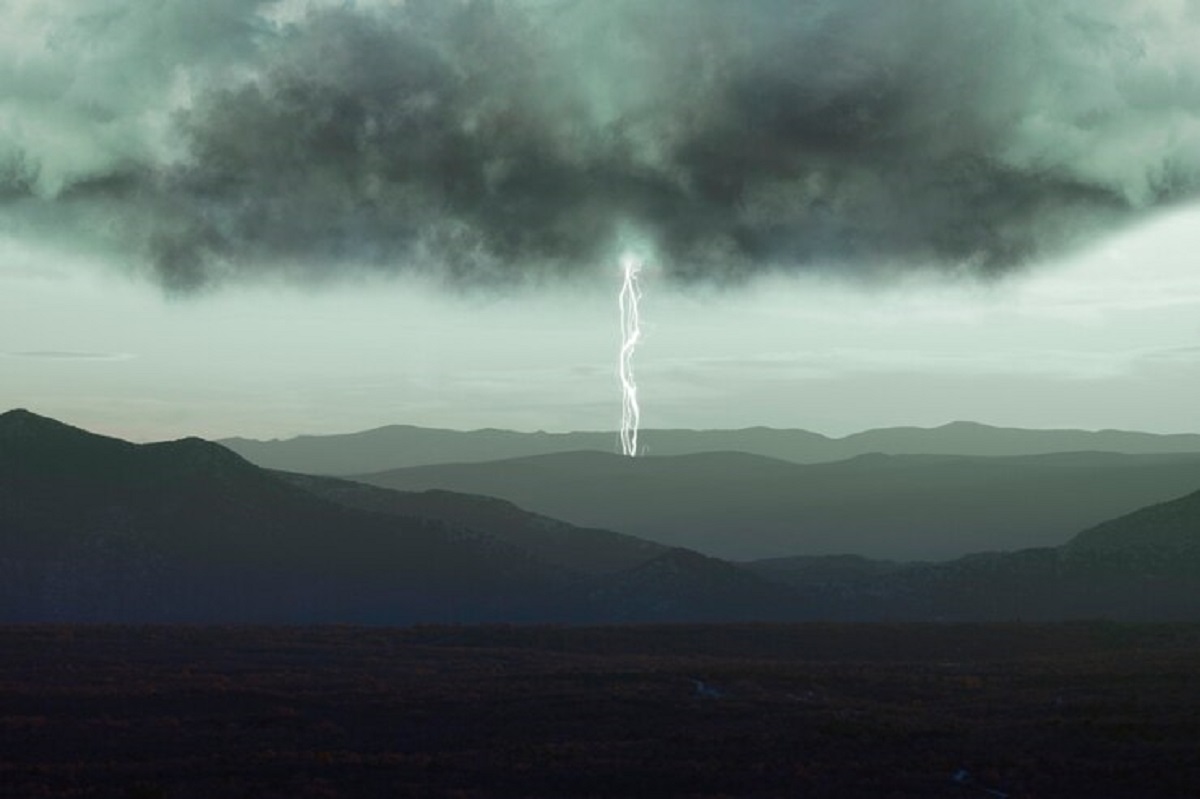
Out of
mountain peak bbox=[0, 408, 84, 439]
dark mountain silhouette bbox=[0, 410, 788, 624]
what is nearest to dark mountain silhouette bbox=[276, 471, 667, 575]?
dark mountain silhouette bbox=[0, 410, 788, 624]

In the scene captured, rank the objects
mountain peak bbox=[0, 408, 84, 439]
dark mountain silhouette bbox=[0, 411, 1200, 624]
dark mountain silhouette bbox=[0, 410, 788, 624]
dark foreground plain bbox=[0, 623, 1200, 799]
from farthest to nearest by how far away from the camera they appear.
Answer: mountain peak bbox=[0, 408, 84, 439] < dark mountain silhouette bbox=[0, 410, 788, 624] < dark mountain silhouette bbox=[0, 411, 1200, 624] < dark foreground plain bbox=[0, 623, 1200, 799]

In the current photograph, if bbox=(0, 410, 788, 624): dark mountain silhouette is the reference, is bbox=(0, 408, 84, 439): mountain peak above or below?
above

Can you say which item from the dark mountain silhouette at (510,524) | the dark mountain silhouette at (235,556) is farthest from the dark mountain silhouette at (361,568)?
the dark mountain silhouette at (510,524)

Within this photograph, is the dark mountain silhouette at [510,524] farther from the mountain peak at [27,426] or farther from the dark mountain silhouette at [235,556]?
the mountain peak at [27,426]

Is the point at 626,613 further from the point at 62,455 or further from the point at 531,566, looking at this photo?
the point at 62,455

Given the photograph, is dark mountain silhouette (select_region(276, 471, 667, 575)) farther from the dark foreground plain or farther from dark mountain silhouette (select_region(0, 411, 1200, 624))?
the dark foreground plain

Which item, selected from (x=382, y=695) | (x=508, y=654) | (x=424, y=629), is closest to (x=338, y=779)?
(x=382, y=695)

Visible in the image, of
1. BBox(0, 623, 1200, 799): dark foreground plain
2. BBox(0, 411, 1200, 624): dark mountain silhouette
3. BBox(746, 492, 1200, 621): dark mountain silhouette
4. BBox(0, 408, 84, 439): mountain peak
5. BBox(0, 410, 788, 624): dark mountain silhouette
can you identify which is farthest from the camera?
BBox(0, 408, 84, 439): mountain peak
